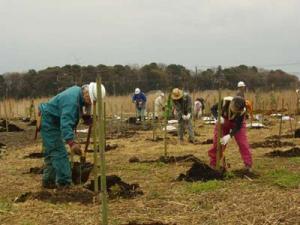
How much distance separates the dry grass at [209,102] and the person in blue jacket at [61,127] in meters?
15.2

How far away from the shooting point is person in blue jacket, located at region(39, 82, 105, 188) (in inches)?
278

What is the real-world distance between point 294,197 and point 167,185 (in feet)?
6.34

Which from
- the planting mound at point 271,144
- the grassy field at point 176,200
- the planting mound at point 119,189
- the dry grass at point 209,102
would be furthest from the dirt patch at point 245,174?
the dry grass at point 209,102

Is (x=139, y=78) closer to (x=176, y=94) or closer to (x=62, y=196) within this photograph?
(x=176, y=94)

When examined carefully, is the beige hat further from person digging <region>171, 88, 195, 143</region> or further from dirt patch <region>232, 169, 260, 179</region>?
dirt patch <region>232, 169, 260, 179</region>

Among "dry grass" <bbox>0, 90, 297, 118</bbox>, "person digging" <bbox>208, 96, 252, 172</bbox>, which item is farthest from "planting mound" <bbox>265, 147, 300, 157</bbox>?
"dry grass" <bbox>0, 90, 297, 118</bbox>

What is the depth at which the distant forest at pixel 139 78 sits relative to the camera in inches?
1298

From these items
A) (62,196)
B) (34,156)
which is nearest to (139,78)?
(34,156)

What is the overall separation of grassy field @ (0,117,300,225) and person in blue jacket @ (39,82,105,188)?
0.35 meters

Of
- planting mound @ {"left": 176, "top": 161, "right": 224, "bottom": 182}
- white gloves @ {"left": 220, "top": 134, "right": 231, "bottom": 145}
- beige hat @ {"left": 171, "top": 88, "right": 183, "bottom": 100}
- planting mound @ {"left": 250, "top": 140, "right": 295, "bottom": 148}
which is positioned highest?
beige hat @ {"left": 171, "top": 88, "right": 183, "bottom": 100}

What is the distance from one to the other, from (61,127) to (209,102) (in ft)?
73.5

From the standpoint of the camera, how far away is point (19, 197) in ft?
23.0

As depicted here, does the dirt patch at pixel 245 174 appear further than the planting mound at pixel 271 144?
No

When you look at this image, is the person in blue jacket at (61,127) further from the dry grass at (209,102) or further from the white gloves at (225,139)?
the dry grass at (209,102)
